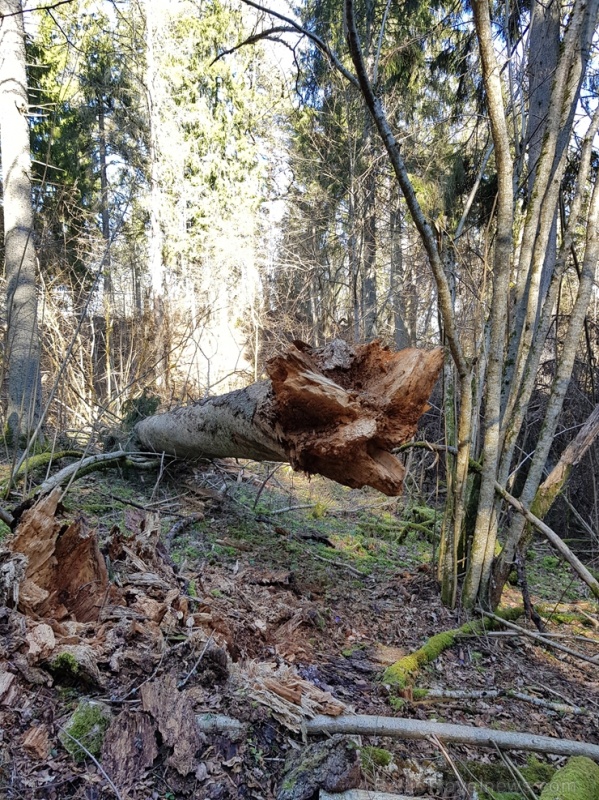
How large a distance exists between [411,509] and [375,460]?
4.72 m

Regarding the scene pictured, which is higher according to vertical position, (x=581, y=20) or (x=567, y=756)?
(x=581, y=20)

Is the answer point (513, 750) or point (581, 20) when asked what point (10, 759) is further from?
point (581, 20)

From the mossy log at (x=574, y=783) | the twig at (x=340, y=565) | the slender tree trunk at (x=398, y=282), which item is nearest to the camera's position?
the mossy log at (x=574, y=783)

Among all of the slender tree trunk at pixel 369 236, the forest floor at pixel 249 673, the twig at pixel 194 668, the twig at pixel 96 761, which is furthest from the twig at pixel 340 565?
the slender tree trunk at pixel 369 236

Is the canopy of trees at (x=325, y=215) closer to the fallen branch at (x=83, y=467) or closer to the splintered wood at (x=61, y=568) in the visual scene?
the fallen branch at (x=83, y=467)

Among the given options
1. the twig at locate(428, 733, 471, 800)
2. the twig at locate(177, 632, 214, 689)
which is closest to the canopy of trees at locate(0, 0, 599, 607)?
the twig at locate(177, 632, 214, 689)

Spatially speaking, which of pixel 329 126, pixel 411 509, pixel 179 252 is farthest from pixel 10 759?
pixel 179 252

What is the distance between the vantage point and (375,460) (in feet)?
9.04

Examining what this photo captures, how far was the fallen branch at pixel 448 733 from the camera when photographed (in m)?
1.89

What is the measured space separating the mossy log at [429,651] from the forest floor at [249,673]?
2.7 inches

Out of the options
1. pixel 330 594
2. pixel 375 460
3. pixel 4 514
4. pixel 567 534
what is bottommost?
pixel 567 534

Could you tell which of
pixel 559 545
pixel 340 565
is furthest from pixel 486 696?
pixel 340 565

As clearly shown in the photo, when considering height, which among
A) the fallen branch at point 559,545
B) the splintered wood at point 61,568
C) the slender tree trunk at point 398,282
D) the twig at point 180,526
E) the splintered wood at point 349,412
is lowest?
the twig at point 180,526

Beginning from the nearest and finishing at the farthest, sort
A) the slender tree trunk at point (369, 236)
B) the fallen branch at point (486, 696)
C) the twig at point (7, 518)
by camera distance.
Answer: the fallen branch at point (486, 696)
the twig at point (7, 518)
the slender tree trunk at point (369, 236)
